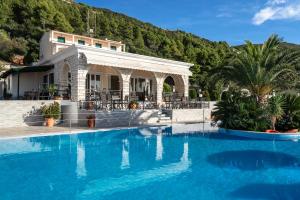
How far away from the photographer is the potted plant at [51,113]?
77.8ft

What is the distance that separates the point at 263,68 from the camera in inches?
837

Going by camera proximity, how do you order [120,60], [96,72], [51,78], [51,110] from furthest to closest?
[51,78] < [96,72] < [120,60] < [51,110]

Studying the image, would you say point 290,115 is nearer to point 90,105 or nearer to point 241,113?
point 241,113

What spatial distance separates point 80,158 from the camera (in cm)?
1416

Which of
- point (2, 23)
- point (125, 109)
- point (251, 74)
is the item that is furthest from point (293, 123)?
point (2, 23)

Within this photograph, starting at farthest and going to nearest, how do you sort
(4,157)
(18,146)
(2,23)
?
(2,23)
(18,146)
(4,157)

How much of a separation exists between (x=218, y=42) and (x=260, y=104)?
2892 inches

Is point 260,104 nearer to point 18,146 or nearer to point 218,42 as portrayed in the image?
point 18,146

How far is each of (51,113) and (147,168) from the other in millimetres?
14042

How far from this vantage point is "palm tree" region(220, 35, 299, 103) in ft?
70.1

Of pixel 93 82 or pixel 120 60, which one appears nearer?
pixel 120 60

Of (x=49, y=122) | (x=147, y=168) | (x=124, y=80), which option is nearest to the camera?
(x=147, y=168)

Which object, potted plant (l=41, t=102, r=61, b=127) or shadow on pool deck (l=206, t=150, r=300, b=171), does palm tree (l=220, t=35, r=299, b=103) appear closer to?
shadow on pool deck (l=206, t=150, r=300, b=171)

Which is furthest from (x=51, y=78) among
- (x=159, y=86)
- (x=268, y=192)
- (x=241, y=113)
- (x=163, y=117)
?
(x=268, y=192)
